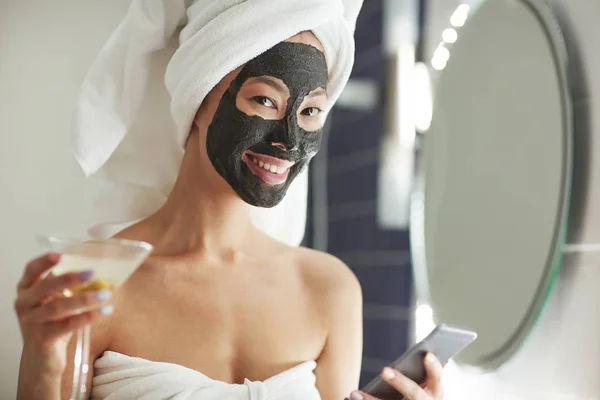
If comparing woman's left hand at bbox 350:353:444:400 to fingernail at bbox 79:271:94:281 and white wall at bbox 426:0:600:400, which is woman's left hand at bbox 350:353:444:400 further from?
fingernail at bbox 79:271:94:281

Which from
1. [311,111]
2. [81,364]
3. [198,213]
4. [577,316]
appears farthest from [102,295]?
[577,316]

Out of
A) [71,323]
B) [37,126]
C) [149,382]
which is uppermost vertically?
[37,126]

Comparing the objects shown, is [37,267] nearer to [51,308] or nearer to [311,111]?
[51,308]

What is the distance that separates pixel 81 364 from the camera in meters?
0.92

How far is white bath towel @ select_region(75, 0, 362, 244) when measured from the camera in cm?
101

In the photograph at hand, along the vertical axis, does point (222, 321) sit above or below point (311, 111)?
below

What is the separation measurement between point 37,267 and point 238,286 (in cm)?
36

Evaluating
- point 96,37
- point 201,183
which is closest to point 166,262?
point 201,183

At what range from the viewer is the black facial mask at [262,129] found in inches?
39.9

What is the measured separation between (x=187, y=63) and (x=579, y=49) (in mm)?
569

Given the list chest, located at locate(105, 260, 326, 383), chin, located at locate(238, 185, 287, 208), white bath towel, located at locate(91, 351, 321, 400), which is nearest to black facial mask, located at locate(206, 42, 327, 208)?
chin, located at locate(238, 185, 287, 208)

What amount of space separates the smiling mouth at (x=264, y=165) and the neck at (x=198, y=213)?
54 millimetres

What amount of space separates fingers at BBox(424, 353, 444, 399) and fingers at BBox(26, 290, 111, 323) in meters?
0.41

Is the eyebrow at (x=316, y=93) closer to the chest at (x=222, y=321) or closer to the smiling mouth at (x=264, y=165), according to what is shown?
the smiling mouth at (x=264, y=165)
